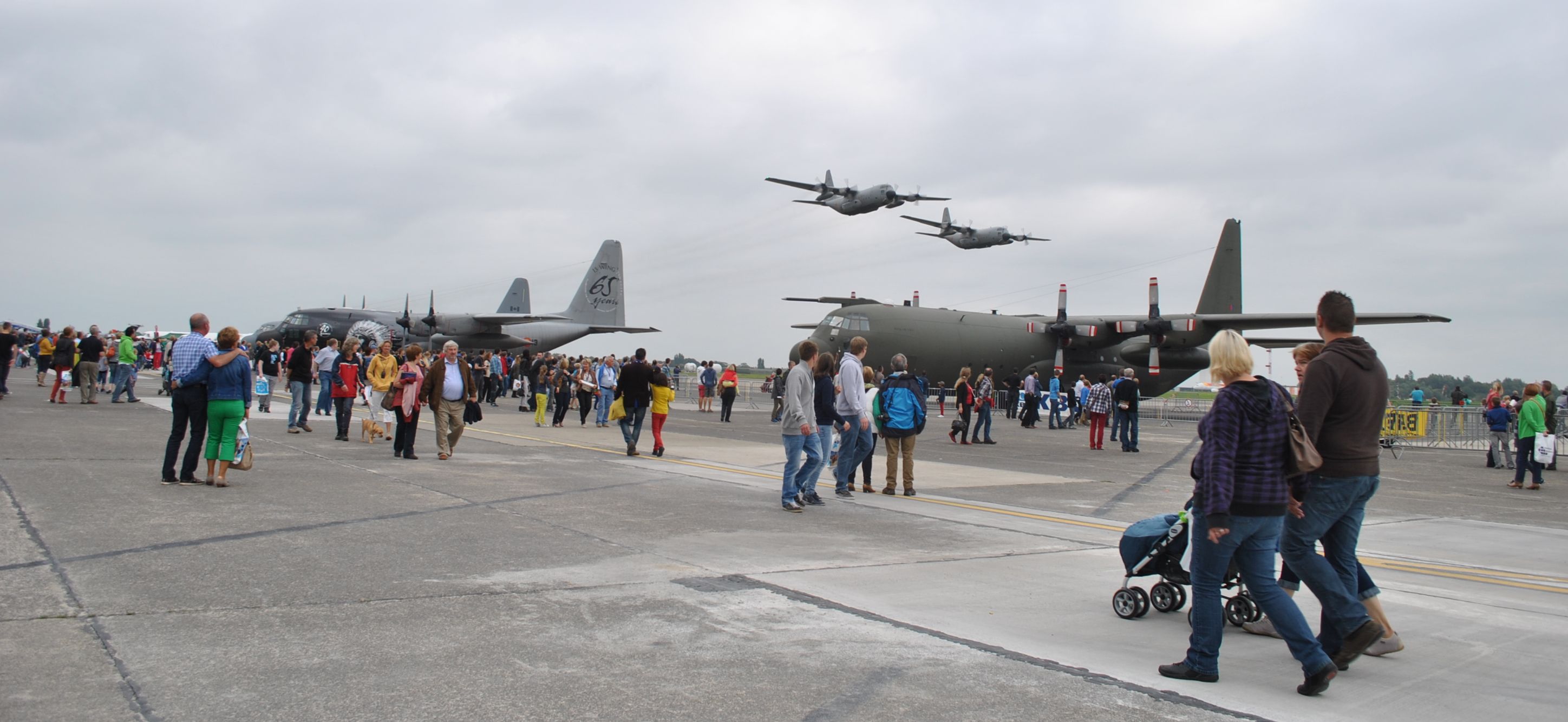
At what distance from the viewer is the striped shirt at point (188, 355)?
8.60 m

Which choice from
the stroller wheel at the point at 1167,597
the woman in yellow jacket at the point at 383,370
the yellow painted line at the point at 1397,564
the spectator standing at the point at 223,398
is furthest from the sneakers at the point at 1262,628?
the woman in yellow jacket at the point at 383,370

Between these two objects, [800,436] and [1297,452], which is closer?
[1297,452]

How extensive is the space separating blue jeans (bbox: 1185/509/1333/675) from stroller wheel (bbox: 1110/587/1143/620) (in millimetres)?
900

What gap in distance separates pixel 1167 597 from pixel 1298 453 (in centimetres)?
150

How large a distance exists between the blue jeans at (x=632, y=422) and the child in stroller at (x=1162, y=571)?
9575mm

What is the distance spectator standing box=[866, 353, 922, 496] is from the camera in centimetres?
1035

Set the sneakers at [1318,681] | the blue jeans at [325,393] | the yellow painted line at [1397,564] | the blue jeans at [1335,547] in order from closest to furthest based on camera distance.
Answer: the sneakers at [1318,681], the blue jeans at [1335,547], the yellow painted line at [1397,564], the blue jeans at [325,393]

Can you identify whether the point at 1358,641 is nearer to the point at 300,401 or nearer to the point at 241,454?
the point at 241,454

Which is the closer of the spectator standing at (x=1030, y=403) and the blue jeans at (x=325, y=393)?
the blue jeans at (x=325, y=393)

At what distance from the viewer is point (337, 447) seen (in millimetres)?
13547

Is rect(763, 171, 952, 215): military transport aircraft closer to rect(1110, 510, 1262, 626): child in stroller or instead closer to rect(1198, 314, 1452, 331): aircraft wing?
rect(1198, 314, 1452, 331): aircraft wing

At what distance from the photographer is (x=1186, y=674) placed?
4.06 m

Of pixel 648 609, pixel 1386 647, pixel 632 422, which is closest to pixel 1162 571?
pixel 1386 647

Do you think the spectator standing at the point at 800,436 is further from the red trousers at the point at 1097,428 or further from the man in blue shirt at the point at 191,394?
the red trousers at the point at 1097,428
